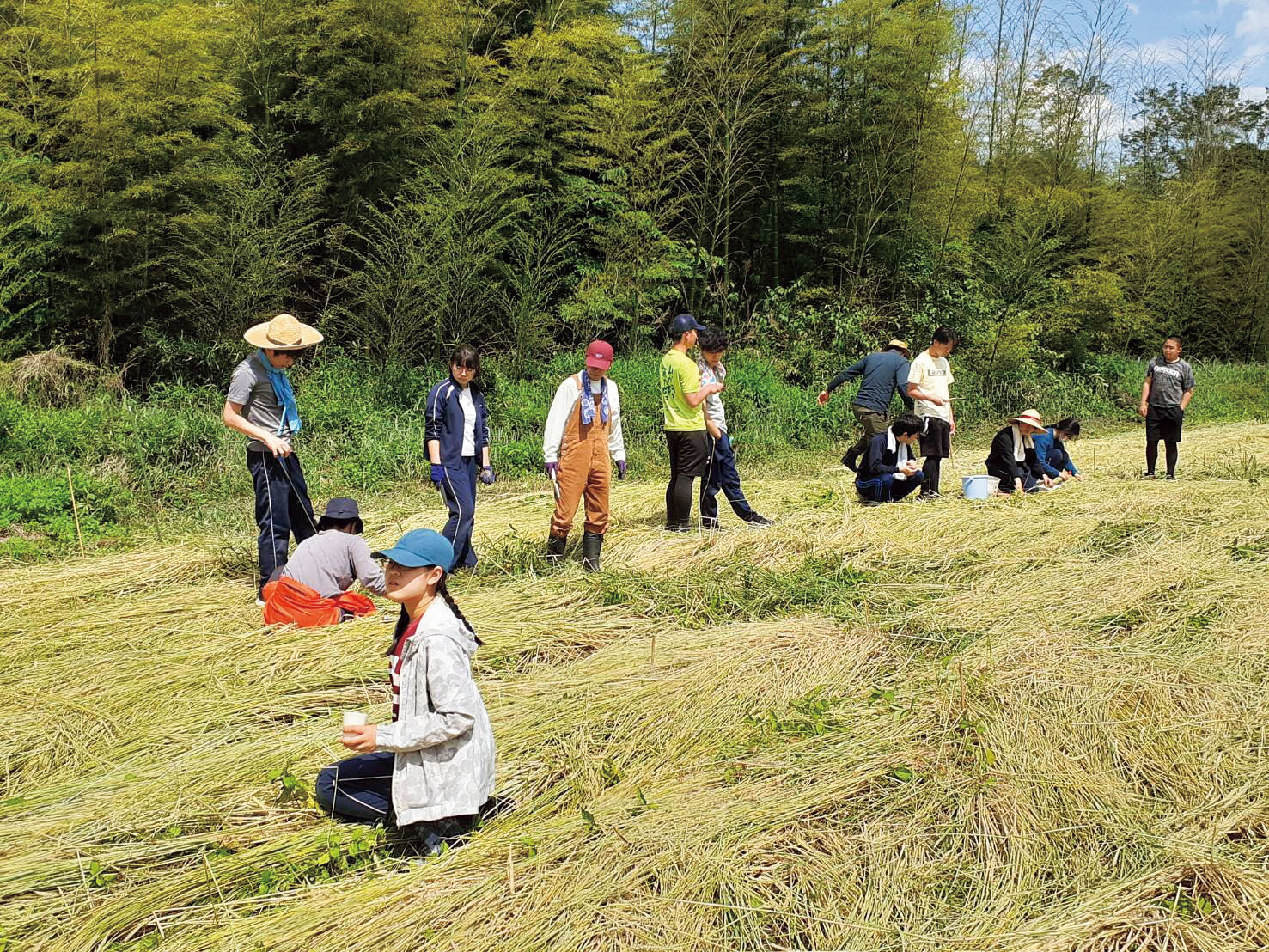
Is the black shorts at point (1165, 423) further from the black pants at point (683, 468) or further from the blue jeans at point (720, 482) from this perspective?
the black pants at point (683, 468)

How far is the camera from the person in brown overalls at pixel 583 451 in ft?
17.5

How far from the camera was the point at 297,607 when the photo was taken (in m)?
4.23

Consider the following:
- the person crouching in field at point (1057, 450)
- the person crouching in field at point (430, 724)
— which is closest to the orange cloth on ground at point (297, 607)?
the person crouching in field at point (430, 724)

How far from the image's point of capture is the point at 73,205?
945 cm

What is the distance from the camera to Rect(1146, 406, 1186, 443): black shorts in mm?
8078

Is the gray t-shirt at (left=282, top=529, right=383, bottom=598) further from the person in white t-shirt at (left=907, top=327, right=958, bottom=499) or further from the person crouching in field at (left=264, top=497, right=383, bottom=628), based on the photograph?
the person in white t-shirt at (left=907, top=327, right=958, bottom=499)

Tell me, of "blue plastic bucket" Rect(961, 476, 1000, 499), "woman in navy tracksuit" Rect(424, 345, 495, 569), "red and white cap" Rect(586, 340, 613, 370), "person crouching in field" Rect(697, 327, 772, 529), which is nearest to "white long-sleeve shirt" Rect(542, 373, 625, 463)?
"red and white cap" Rect(586, 340, 613, 370)

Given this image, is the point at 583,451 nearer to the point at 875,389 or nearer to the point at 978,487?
the point at 875,389

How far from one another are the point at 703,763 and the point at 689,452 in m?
3.17

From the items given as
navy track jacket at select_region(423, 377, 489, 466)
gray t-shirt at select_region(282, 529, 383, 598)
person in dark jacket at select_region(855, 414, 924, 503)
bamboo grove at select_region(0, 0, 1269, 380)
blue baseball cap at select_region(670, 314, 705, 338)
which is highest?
bamboo grove at select_region(0, 0, 1269, 380)

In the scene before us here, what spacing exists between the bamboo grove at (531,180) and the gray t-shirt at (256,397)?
18.3 feet

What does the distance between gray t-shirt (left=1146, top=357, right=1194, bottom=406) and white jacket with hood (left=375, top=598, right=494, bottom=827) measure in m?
7.46

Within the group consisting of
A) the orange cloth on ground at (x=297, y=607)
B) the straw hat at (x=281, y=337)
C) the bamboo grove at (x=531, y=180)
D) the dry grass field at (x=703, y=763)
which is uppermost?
the bamboo grove at (x=531, y=180)

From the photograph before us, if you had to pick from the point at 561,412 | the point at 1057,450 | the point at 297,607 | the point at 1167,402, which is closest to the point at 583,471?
the point at 561,412
